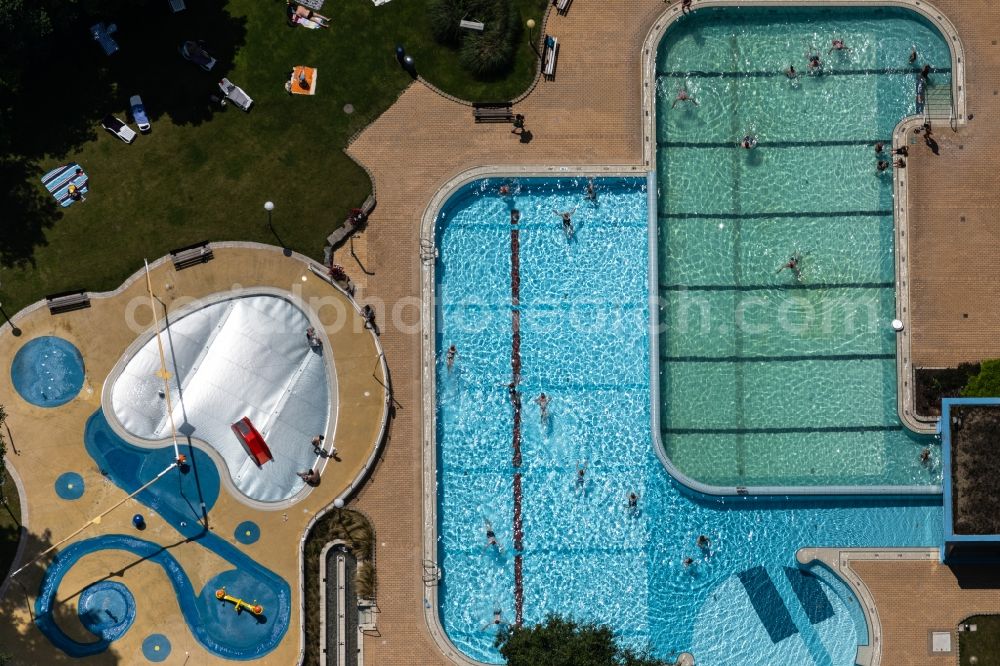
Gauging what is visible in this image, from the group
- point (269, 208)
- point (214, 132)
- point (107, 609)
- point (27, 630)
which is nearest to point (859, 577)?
point (269, 208)

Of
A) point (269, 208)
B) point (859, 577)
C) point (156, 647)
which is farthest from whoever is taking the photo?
point (859, 577)

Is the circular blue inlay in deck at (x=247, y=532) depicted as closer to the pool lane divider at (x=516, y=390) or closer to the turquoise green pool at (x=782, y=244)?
the pool lane divider at (x=516, y=390)

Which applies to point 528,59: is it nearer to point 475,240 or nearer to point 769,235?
point 475,240

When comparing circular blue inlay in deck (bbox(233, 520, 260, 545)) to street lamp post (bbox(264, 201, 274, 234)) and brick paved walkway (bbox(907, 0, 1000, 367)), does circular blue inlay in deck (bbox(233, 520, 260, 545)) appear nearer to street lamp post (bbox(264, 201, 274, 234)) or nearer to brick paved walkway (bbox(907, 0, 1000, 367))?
street lamp post (bbox(264, 201, 274, 234))

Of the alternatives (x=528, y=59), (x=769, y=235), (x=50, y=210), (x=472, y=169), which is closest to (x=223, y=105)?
(x=50, y=210)

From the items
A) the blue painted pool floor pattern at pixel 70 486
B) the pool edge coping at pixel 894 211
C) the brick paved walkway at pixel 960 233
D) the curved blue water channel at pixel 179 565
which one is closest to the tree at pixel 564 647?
the pool edge coping at pixel 894 211

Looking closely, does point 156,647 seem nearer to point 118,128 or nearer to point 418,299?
point 418,299
